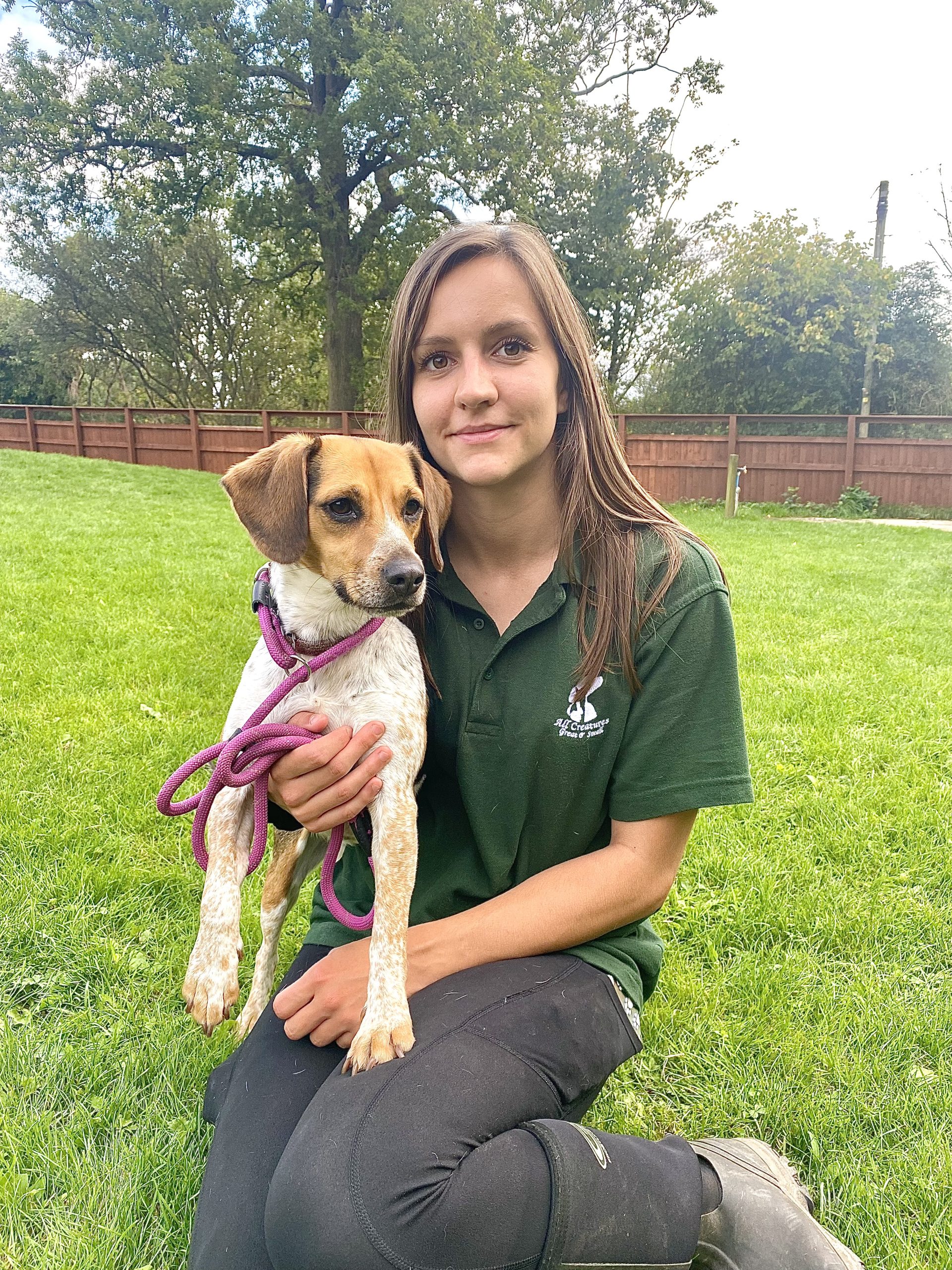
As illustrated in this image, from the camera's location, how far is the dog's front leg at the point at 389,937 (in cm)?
175

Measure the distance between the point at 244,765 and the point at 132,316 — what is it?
34.7 m

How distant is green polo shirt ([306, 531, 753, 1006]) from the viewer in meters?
1.95

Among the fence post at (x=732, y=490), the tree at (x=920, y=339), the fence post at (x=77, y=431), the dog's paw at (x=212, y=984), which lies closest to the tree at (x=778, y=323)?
the tree at (x=920, y=339)

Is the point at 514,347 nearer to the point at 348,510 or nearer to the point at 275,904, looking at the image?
the point at 348,510

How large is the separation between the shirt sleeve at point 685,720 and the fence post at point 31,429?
25747 mm

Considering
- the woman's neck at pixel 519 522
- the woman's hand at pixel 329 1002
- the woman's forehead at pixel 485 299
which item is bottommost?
the woman's hand at pixel 329 1002

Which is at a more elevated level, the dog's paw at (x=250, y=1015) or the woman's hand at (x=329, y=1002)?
the woman's hand at (x=329, y=1002)

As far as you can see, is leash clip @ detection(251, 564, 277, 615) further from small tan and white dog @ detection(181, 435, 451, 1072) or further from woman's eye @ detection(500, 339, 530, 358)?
woman's eye @ detection(500, 339, 530, 358)

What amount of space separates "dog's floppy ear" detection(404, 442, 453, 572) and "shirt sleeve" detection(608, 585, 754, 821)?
0.64 m

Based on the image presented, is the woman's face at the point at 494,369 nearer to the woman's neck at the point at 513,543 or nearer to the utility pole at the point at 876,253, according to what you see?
the woman's neck at the point at 513,543

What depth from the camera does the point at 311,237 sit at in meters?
22.2

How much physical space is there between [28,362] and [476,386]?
3698 centimetres

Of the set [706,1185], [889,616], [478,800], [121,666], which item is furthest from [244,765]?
[889,616]

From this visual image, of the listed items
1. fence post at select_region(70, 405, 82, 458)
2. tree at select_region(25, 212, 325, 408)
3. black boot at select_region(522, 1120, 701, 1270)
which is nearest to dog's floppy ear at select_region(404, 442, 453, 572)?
black boot at select_region(522, 1120, 701, 1270)
